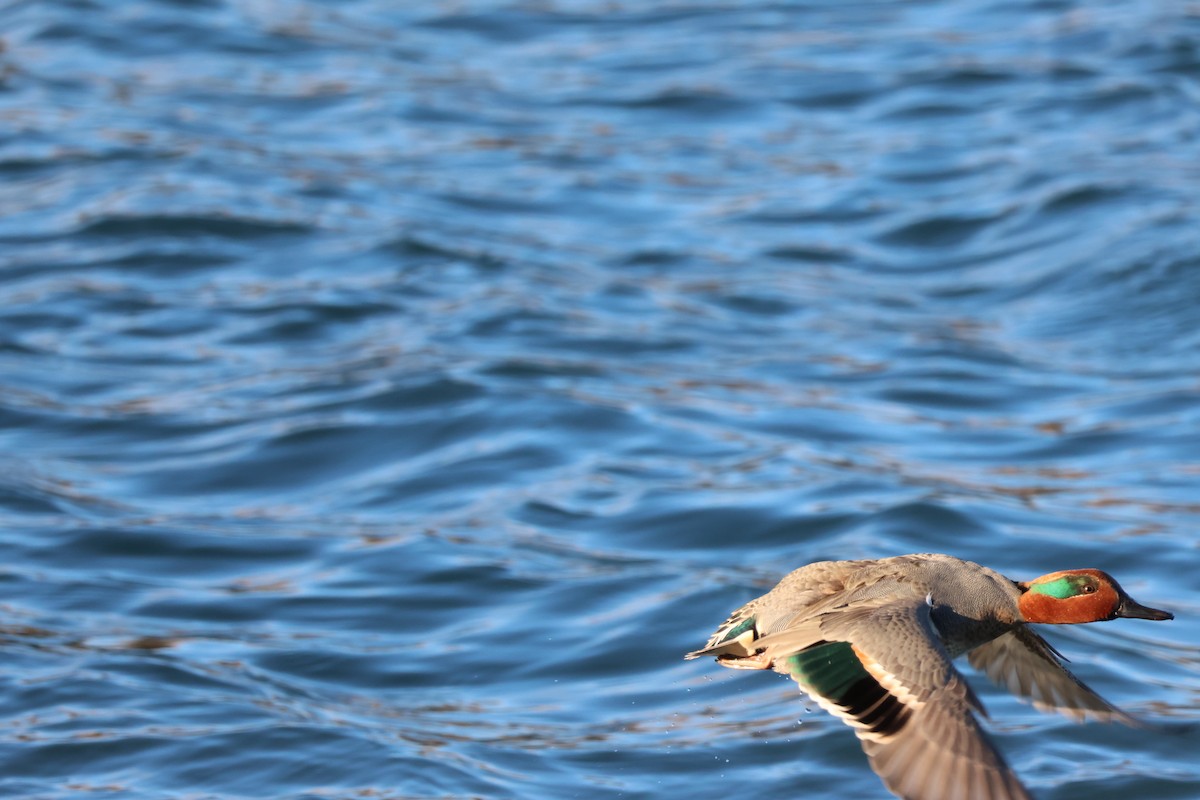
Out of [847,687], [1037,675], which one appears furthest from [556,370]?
[847,687]

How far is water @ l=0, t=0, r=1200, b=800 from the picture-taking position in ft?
21.3

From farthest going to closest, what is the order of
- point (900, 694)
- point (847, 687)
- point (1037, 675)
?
point (1037, 675)
point (847, 687)
point (900, 694)

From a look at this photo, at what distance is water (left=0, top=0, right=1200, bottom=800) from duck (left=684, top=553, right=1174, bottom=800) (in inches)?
47.4

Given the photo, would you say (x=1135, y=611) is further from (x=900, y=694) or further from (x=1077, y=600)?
(x=900, y=694)

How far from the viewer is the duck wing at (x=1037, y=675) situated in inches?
205

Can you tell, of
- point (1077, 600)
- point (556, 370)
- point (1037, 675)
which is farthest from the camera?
point (556, 370)

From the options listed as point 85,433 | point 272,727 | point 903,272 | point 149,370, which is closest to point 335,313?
point 149,370

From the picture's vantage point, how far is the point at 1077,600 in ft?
15.7

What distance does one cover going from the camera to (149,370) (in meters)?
9.79

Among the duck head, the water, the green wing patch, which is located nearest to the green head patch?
the duck head

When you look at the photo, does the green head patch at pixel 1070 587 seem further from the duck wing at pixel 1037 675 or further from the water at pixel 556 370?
the water at pixel 556 370

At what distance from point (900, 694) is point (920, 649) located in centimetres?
12

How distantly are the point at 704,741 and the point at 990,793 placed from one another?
2.45 m

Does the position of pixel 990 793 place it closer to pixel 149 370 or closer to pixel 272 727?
pixel 272 727
